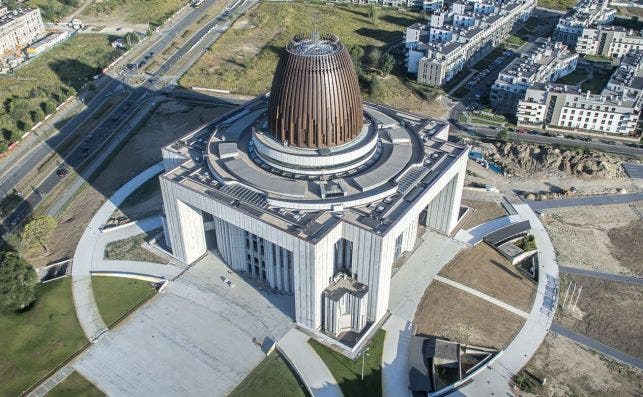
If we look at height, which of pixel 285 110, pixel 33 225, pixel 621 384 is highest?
pixel 285 110

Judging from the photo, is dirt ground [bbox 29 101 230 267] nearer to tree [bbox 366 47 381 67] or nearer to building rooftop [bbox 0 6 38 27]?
tree [bbox 366 47 381 67]

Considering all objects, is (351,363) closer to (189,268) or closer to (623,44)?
(189,268)

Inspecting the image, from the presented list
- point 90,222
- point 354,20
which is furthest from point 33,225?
point 354,20

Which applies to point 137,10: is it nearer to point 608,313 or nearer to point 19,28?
point 19,28

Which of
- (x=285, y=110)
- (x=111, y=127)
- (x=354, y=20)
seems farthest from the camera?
(x=354, y=20)

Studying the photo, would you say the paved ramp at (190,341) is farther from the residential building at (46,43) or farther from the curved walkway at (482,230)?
the residential building at (46,43)

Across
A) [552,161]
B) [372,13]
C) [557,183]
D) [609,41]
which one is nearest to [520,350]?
[557,183]
